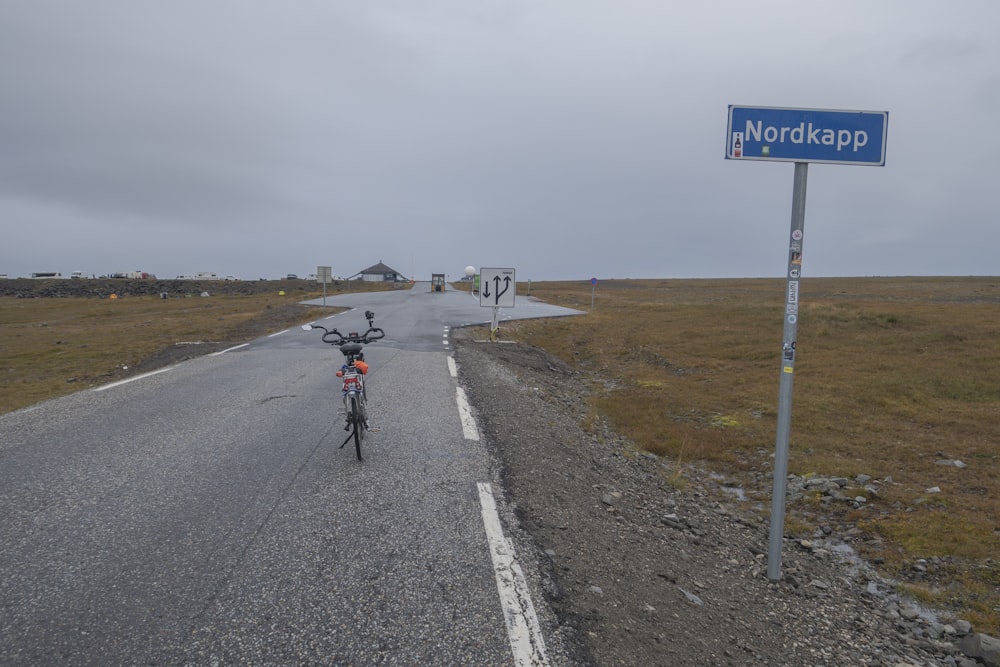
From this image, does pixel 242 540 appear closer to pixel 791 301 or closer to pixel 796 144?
pixel 791 301

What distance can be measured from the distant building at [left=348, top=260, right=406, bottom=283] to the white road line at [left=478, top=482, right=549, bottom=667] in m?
122

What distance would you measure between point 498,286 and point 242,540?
1361 cm

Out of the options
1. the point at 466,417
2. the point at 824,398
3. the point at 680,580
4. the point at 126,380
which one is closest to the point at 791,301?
the point at 680,580

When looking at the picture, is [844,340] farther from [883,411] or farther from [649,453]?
[649,453]

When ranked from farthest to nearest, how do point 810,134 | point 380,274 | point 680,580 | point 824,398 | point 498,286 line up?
point 380,274 → point 498,286 → point 824,398 → point 680,580 → point 810,134

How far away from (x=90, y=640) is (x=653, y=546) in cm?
407

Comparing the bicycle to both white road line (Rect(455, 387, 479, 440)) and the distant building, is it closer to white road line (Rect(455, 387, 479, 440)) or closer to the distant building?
white road line (Rect(455, 387, 479, 440))

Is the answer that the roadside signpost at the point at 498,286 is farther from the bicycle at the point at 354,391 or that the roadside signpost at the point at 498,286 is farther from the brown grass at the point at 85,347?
the bicycle at the point at 354,391

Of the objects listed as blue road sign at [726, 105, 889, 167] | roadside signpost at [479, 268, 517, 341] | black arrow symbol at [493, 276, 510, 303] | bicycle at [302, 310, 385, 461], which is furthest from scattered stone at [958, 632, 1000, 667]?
black arrow symbol at [493, 276, 510, 303]

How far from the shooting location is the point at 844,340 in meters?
22.1

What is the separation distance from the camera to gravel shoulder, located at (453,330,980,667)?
361cm

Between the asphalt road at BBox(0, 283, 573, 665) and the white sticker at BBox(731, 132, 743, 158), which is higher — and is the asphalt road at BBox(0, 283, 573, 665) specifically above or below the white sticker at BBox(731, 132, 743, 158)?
below

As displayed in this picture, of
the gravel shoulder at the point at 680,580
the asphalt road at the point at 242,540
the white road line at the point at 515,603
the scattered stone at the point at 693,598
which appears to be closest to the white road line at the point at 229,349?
the asphalt road at the point at 242,540

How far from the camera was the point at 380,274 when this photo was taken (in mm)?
127688
